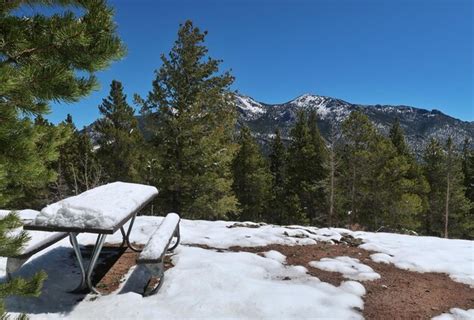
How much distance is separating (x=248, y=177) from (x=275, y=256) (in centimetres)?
2593

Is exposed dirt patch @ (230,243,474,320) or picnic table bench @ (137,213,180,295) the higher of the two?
picnic table bench @ (137,213,180,295)

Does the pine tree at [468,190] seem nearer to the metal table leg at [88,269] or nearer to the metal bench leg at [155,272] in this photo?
the metal bench leg at [155,272]

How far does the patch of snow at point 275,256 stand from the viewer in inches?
295

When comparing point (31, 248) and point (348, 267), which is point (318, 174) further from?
point (31, 248)

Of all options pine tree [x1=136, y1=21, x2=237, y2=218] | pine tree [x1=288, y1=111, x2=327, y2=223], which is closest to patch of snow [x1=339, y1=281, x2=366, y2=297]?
pine tree [x1=136, y1=21, x2=237, y2=218]

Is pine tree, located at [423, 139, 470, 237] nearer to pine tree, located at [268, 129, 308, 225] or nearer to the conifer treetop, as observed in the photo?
pine tree, located at [268, 129, 308, 225]

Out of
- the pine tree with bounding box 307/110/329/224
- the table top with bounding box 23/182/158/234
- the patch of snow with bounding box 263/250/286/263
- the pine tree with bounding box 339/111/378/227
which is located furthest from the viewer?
the pine tree with bounding box 307/110/329/224

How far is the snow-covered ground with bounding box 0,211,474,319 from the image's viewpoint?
4.94 metres

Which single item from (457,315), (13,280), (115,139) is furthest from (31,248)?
(115,139)

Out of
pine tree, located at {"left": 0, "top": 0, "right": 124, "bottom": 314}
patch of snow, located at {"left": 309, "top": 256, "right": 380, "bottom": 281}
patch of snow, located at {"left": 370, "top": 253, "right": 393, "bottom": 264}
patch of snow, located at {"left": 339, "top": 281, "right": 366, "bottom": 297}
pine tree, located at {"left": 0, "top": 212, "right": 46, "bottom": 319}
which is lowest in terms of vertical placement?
patch of snow, located at {"left": 339, "top": 281, "right": 366, "bottom": 297}

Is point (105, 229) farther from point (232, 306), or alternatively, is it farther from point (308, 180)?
point (308, 180)

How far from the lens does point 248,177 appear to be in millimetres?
33562

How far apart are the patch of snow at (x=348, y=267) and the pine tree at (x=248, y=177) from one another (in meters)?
25.7

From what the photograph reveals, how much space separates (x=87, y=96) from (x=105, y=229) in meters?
1.94
